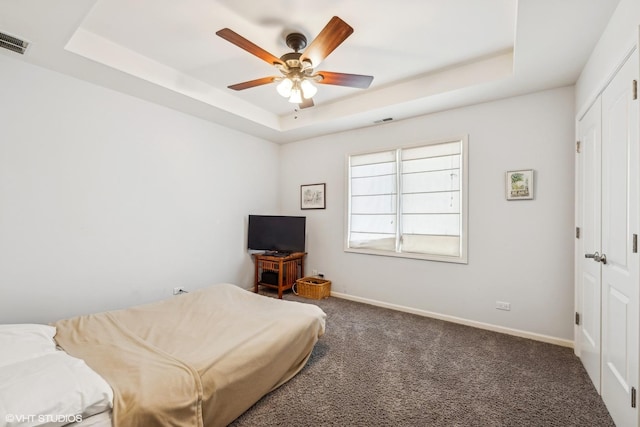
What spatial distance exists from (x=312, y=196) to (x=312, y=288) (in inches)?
58.4

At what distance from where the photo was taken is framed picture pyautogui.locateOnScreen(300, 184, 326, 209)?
4.54m

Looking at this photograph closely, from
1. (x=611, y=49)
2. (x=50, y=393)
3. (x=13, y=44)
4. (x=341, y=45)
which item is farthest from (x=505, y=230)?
(x=13, y=44)

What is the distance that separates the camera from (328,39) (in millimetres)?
1937

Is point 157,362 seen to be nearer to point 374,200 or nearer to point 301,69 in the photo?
point 301,69

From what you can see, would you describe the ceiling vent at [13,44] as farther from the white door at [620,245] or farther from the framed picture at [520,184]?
the framed picture at [520,184]

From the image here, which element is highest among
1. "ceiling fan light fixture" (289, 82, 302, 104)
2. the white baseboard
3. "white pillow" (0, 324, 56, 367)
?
"ceiling fan light fixture" (289, 82, 302, 104)

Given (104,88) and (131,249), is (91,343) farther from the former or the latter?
(104,88)

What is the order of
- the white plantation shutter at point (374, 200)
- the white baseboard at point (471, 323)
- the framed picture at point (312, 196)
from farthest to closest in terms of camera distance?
the framed picture at point (312, 196) → the white plantation shutter at point (374, 200) → the white baseboard at point (471, 323)

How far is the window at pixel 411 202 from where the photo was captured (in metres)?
3.41

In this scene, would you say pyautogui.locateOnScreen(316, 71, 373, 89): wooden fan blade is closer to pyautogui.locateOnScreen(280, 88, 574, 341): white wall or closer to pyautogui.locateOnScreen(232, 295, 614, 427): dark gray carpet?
pyautogui.locateOnScreen(280, 88, 574, 341): white wall

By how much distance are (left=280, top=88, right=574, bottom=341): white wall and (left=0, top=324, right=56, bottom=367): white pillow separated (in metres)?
3.33

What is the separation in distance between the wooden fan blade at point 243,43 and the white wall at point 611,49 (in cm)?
216

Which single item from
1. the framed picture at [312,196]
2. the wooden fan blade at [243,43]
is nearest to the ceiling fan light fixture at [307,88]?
the wooden fan blade at [243,43]

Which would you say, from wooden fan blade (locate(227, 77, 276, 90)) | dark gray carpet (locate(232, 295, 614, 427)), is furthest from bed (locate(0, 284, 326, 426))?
wooden fan blade (locate(227, 77, 276, 90))
